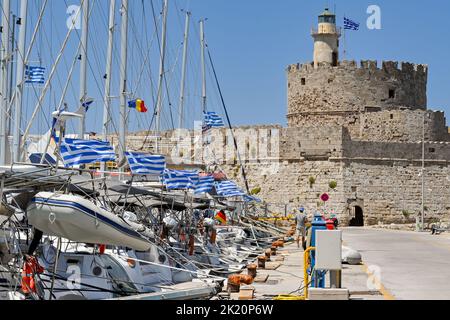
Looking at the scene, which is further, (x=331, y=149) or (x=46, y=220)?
(x=331, y=149)

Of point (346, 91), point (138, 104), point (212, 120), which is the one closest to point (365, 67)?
point (346, 91)

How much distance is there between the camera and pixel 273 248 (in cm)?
2333

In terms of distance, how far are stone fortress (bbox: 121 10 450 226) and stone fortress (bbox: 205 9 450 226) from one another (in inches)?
1.8

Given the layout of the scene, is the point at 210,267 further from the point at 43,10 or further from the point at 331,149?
the point at 331,149

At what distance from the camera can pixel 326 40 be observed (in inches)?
1780

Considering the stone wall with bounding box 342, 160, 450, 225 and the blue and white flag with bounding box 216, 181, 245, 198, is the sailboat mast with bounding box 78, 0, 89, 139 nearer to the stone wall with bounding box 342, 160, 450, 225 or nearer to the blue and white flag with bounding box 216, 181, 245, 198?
the blue and white flag with bounding box 216, 181, 245, 198

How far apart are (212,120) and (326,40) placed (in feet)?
38.9

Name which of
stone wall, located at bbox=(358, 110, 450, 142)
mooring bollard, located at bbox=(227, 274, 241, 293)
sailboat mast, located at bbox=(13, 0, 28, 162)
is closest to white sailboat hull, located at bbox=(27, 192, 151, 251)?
mooring bollard, located at bbox=(227, 274, 241, 293)

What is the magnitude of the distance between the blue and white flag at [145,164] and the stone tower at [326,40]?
27500 mm

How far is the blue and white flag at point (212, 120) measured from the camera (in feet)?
117

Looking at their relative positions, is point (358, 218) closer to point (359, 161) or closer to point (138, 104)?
point (359, 161)
